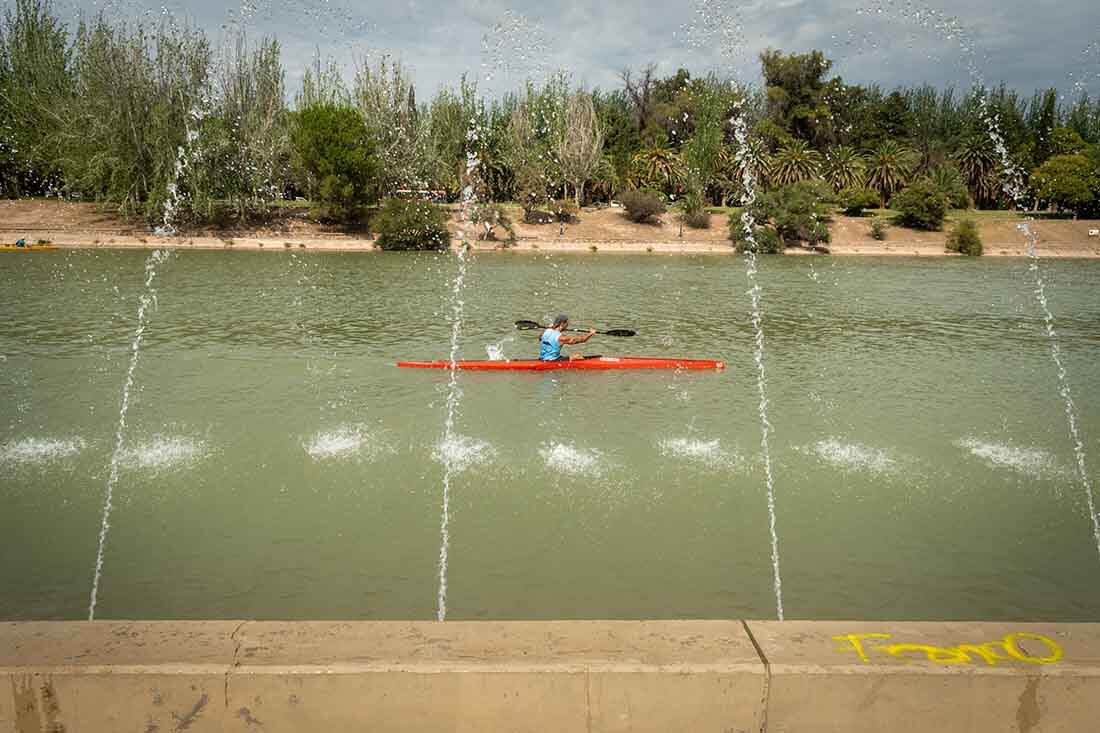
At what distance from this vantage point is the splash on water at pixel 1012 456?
1392cm

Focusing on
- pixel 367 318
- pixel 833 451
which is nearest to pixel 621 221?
pixel 367 318

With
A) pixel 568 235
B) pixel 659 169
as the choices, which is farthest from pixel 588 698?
pixel 659 169

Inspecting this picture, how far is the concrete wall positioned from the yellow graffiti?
2 centimetres

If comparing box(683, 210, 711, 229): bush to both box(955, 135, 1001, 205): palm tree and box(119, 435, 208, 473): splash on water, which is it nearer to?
box(955, 135, 1001, 205): palm tree

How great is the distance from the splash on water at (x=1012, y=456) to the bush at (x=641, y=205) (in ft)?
183

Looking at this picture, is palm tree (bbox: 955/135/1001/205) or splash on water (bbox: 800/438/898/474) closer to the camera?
splash on water (bbox: 800/438/898/474)

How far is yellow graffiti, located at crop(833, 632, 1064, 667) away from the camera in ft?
11.3

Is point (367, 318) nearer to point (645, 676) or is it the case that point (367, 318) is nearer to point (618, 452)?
point (618, 452)

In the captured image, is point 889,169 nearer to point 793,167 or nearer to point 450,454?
point 793,167

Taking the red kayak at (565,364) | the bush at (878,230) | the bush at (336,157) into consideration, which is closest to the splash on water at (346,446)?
the red kayak at (565,364)

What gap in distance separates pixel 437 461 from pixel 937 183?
76.4 metres

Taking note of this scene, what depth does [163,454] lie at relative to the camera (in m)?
13.8

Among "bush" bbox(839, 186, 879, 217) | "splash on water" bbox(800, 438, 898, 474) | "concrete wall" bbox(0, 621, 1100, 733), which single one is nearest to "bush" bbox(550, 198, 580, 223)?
"bush" bbox(839, 186, 879, 217)

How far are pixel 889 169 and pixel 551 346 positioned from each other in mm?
72109
